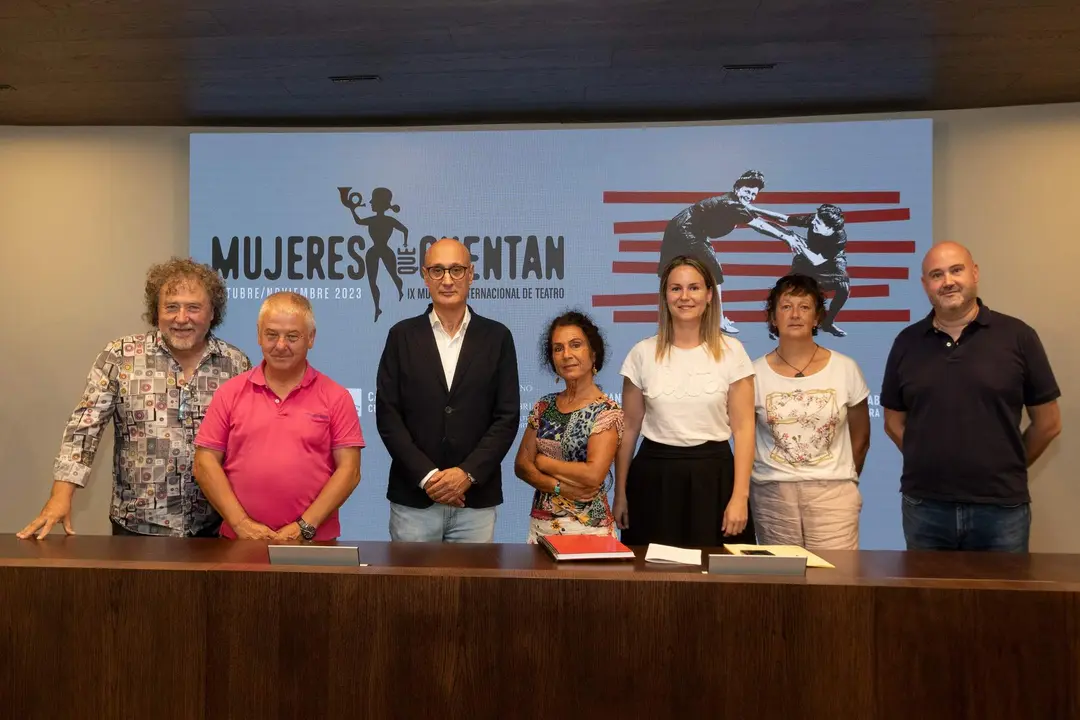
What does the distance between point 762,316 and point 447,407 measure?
236cm

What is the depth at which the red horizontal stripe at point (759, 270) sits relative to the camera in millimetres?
4441

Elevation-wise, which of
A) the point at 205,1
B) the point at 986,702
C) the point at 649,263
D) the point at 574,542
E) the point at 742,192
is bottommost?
the point at 986,702

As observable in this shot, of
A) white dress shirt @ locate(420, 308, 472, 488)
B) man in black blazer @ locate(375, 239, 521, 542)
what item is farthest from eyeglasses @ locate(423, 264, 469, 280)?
white dress shirt @ locate(420, 308, 472, 488)

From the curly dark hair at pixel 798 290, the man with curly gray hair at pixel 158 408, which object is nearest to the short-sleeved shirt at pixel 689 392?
the curly dark hair at pixel 798 290

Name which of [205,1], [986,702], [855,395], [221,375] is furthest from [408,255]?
[986,702]

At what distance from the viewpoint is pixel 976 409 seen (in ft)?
9.25

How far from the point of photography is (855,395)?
285cm

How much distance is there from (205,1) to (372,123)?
159cm

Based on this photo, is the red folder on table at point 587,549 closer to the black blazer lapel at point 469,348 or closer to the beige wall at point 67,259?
the black blazer lapel at point 469,348

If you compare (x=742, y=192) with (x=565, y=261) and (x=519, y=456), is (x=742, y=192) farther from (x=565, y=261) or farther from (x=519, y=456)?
(x=519, y=456)

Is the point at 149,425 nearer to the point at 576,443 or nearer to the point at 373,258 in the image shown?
the point at 576,443

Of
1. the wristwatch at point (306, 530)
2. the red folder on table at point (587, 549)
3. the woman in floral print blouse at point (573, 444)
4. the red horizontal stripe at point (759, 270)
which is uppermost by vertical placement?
the red horizontal stripe at point (759, 270)

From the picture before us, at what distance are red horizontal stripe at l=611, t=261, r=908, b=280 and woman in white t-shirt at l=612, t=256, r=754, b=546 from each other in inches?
69.2

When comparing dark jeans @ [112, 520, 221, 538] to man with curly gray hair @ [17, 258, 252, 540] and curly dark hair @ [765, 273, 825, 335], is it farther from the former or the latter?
curly dark hair @ [765, 273, 825, 335]
